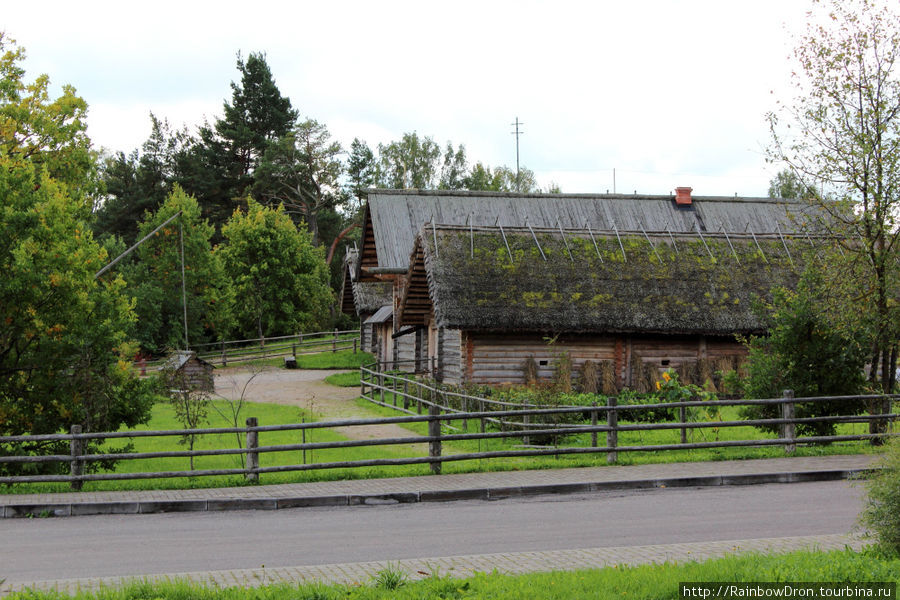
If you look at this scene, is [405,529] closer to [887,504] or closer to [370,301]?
[887,504]

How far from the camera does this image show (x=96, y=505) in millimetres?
12469

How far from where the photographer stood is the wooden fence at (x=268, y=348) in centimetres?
4709

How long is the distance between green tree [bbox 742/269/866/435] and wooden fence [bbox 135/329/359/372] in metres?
32.7

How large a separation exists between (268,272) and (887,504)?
49046mm

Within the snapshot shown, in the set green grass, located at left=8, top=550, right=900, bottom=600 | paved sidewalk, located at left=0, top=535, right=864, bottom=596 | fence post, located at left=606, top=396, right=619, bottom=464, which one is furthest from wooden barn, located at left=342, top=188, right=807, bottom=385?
green grass, located at left=8, top=550, right=900, bottom=600

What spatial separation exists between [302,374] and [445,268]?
1793cm

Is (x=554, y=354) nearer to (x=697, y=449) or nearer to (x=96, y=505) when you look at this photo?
(x=697, y=449)

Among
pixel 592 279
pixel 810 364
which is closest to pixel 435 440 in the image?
pixel 810 364

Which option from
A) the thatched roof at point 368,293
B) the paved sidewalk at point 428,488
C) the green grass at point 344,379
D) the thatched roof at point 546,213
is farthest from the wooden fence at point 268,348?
the paved sidewalk at point 428,488

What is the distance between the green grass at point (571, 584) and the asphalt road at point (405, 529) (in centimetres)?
155

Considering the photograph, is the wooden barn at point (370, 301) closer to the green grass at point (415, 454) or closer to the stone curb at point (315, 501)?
the green grass at point (415, 454)

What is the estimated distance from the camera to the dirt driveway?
73.4 feet

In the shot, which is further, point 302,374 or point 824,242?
point 302,374

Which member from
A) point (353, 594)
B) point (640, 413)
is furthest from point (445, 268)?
point (353, 594)
